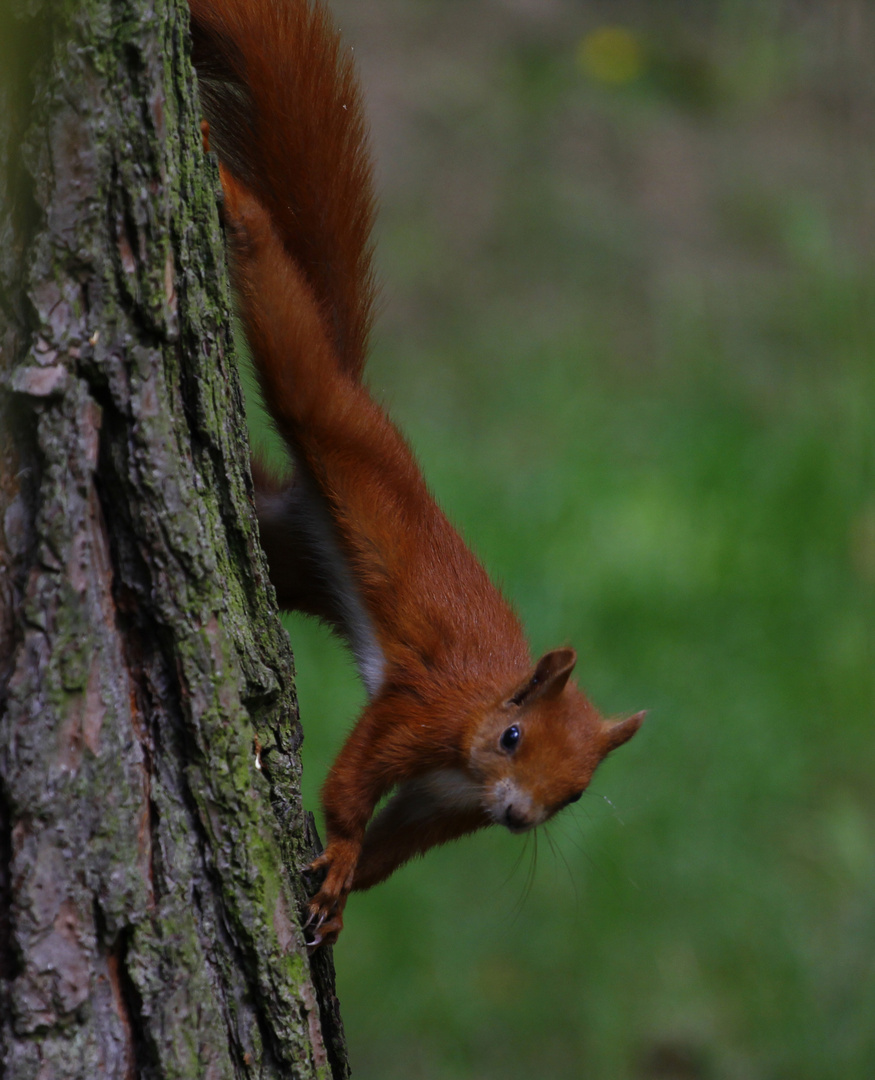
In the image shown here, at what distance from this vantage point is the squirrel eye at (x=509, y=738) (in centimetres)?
204

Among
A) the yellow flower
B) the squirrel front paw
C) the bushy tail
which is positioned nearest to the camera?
the squirrel front paw

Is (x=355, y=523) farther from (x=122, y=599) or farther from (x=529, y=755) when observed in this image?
(x=122, y=599)

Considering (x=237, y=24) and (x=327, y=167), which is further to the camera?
(x=327, y=167)

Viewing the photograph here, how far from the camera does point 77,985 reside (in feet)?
4.24

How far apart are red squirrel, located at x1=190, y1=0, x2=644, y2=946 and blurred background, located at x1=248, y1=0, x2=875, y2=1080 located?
229 millimetres

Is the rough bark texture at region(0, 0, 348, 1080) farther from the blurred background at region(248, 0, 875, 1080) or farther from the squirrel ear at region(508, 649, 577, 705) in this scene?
the blurred background at region(248, 0, 875, 1080)

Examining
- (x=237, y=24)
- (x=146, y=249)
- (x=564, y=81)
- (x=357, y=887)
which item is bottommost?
(x=357, y=887)

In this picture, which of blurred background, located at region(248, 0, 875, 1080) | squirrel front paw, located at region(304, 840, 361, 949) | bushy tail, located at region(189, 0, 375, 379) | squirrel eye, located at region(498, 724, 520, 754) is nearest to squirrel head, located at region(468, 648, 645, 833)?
squirrel eye, located at region(498, 724, 520, 754)

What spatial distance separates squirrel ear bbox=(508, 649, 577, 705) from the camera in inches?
77.7

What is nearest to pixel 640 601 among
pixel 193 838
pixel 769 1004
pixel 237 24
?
pixel 769 1004

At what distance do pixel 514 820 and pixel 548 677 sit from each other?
232mm

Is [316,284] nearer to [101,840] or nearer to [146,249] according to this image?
[146,249]

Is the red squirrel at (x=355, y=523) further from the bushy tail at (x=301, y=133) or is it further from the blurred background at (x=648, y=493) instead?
the blurred background at (x=648, y=493)

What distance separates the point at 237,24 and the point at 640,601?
2547mm
